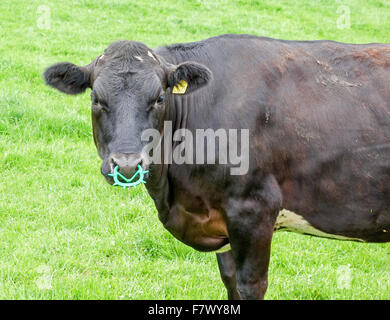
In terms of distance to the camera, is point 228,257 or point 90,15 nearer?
point 228,257

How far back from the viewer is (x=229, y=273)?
529 centimetres

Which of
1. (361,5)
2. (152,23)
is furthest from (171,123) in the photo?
(361,5)

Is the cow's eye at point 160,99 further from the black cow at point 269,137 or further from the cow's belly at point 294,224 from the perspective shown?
the cow's belly at point 294,224

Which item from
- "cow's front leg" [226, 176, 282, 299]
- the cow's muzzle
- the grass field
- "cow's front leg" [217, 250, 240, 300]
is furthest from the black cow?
the grass field

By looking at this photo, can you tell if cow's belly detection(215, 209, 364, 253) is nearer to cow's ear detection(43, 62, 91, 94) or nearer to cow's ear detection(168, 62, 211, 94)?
cow's ear detection(168, 62, 211, 94)

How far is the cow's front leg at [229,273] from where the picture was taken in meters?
5.30

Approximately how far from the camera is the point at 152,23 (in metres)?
14.1

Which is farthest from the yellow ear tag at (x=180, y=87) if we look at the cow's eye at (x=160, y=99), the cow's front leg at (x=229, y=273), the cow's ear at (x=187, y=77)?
the cow's front leg at (x=229, y=273)

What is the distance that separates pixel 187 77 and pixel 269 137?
2.58 ft

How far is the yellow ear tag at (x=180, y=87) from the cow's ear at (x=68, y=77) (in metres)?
0.69

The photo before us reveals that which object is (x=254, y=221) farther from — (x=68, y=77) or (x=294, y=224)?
(x=68, y=77)

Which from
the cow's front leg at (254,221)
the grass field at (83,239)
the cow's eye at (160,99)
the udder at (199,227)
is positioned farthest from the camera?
the grass field at (83,239)
